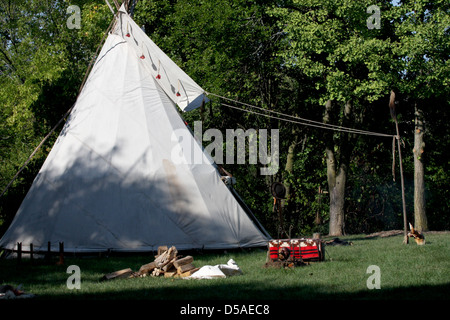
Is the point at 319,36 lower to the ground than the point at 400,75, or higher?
higher

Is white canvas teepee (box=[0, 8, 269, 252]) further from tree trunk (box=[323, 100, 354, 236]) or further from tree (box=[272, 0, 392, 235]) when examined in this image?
tree trunk (box=[323, 100, 354, 236])

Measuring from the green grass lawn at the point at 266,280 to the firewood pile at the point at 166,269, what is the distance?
1.17ft

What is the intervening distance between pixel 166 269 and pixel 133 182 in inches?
164

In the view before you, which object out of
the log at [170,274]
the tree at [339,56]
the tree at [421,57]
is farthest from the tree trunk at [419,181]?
the log at [170,274]

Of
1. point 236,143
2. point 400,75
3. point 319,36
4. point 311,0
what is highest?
point 311,0

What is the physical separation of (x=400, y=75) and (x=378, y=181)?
8578 mm

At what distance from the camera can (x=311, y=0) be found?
21469 mm

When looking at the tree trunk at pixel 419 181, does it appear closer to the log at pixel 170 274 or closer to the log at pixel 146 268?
the log at pixel 170 274

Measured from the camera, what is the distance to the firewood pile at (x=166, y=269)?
11086 millimetres

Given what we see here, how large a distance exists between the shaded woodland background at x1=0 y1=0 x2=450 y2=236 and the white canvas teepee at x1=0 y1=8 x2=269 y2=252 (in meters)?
6.12

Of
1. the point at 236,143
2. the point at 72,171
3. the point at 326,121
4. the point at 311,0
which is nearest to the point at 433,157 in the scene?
the point at 326,121

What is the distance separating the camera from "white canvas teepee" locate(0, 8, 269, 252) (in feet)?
48.0
